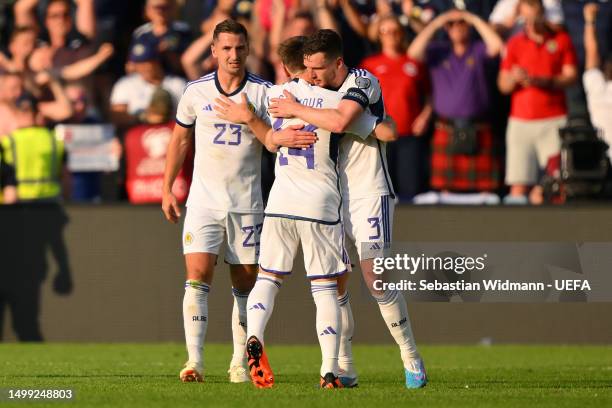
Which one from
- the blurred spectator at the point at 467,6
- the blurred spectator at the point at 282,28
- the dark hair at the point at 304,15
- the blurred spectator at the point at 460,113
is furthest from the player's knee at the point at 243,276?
the blurred spectator at the point at 467,6

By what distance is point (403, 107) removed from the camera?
1508 centimetres

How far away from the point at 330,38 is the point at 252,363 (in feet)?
7.13

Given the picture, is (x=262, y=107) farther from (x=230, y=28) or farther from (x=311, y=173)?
(x=311, y=173)

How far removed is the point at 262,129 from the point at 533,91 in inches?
252

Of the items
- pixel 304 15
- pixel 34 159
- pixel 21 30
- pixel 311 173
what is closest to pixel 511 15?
pixel 304 15

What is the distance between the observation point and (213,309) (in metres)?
14.2

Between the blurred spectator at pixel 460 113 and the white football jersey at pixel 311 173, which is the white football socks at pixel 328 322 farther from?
the blurred spectator at pixel 460 113

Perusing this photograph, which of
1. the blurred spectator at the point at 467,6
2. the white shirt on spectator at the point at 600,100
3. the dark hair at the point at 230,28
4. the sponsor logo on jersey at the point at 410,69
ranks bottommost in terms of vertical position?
the white shirt on spectator at the point at 600,100

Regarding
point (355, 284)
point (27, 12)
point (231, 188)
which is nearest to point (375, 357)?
point (355, 284)

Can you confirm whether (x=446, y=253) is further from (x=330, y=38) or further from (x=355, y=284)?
(x=330, y=38)

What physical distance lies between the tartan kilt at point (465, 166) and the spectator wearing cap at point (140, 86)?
3167 mm

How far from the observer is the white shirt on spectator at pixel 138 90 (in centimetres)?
1584

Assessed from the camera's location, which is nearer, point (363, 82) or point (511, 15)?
point (363, 82)

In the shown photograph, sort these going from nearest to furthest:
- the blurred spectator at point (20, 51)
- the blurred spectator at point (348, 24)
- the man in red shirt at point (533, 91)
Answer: the man in red shirt at point (533, 91)
the blurred spectator at point (348, 24)
the blurred spectator at point (20, 51)
